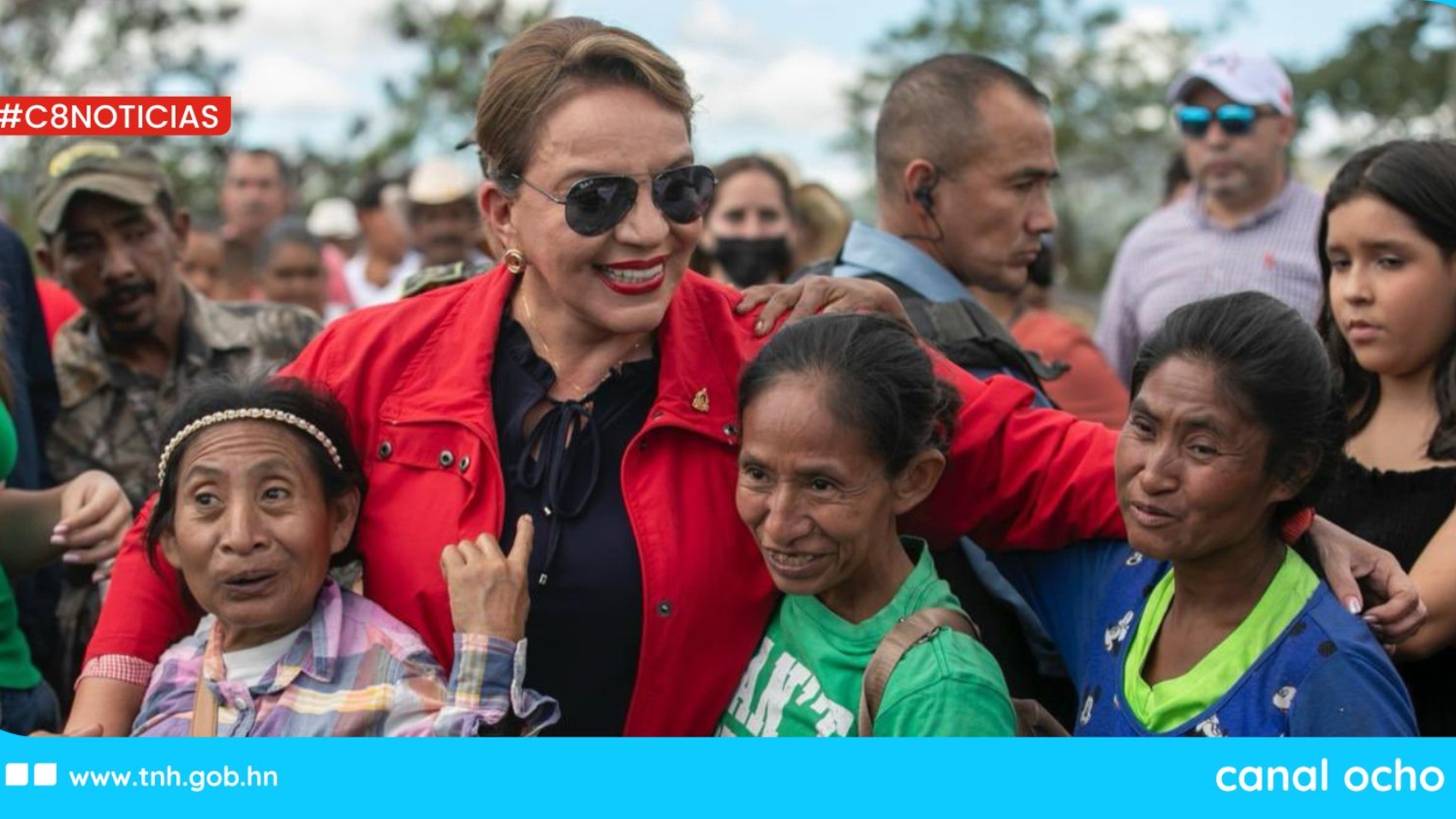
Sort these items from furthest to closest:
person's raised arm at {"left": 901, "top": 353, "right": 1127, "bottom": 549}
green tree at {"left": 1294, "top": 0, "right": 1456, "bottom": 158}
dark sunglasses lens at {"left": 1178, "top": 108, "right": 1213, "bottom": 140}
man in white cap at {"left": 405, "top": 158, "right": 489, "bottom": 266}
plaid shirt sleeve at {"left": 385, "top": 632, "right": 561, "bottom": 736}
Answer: green tree at {"left": 1294, "top": 0, "right": 1456, "bottom": 158} < man in white cap at {"left": 405, "top": 158, "right": 489, "bottom": 266} < dark sunglasses lens at {"left": 1178, "top": 108, "right": 1213, "bottom": 140} < person's raised arm at {"left": 901, "top": 353, "right": 1127, "bottom": 549} < plaid shirt sleeve at {"left": 385, "top": 632, "right": 561, "bottom": 736}

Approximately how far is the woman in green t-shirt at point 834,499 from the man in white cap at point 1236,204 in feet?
11.0

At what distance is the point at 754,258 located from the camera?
21.9 feet

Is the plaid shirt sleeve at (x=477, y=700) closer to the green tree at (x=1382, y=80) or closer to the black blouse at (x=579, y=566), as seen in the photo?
the black blouse at (x=579, y=566)

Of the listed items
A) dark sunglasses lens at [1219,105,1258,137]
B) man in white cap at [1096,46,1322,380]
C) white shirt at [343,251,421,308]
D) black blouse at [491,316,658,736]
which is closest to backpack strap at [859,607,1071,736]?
black blouse at [491,316,658,736]

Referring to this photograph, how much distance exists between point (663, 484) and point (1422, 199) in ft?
5.52

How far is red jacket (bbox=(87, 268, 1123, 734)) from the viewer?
9.68 ft

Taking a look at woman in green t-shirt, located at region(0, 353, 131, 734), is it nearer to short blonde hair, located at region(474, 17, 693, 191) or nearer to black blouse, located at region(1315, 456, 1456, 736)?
short blonde hair, located at region(474, 17, 693, 191)

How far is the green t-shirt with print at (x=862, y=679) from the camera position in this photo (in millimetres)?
2631

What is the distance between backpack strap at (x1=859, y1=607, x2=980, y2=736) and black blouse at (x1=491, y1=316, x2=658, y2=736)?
0.47 metres

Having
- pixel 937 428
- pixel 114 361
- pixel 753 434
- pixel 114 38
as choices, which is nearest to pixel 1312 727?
pixel 937 428

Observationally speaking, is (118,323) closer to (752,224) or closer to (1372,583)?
(752,224)

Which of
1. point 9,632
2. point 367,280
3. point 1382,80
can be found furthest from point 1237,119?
point 1382,80

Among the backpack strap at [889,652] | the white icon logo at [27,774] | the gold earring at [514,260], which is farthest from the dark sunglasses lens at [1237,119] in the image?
the white icon logo at [27,774]

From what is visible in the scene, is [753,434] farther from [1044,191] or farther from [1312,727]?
[1044,191]
